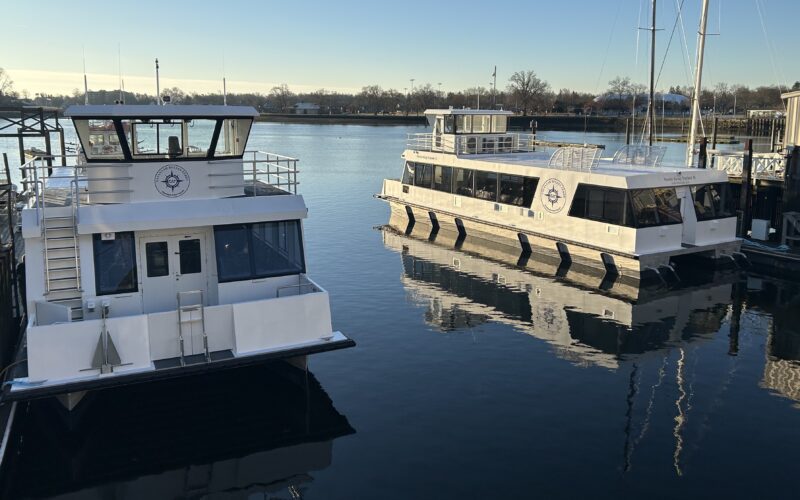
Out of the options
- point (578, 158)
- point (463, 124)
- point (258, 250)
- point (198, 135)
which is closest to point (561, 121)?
point (463, 124)

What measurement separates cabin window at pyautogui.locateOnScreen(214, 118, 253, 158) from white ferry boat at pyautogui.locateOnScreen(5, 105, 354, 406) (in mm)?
29

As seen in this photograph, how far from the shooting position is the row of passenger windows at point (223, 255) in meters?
13.0

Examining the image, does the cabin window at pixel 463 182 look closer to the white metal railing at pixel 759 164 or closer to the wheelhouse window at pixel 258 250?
the white metal railing at pixel 759 164

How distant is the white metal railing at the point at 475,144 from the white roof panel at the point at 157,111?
1999cm

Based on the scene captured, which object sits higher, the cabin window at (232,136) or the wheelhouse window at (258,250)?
the cabin window at (232,136)

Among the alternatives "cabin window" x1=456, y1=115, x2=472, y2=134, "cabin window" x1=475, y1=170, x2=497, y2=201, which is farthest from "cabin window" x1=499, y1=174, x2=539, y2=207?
"cabin window" x1=456, y1=115, x2=472, y2=134

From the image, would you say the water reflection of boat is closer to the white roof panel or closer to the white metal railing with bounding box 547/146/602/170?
the white metal railing with bounding box 547/146/602/170

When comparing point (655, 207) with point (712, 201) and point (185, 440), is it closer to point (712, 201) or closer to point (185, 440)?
point (712, 201)

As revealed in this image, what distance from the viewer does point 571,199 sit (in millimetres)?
25953

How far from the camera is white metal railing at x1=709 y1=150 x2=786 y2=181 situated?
28656 mm

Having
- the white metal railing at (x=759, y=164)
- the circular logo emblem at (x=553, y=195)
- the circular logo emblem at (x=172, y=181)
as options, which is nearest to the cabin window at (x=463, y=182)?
the circular logo emblem at (x=553, y=195)

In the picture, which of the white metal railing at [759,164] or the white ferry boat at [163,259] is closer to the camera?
the white ferry boat at [163,259]

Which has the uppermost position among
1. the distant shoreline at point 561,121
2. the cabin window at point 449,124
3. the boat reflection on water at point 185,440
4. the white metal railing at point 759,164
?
the distant shoreline at point 561,121

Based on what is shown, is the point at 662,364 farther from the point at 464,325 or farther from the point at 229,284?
the point at 229,284
